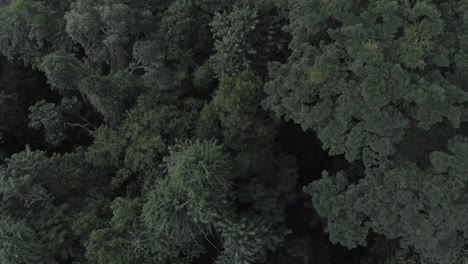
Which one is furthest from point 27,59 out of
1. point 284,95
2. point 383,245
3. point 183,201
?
point 383,245

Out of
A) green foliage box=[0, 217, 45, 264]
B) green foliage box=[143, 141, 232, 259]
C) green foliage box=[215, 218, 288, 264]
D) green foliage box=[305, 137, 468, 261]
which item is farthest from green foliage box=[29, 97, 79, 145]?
green foliage box=[305, 137, 468, 261]

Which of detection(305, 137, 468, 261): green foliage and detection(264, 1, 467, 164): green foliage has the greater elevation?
detection(264, 1, 467, 164): green foliage

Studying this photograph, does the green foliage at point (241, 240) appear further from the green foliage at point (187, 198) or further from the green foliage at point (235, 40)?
the green foliage at point (235, 40)

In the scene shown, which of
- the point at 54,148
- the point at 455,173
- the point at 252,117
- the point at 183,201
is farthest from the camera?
the point at 54,148

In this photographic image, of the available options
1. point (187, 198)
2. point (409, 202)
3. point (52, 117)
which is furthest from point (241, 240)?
point (52, 117)

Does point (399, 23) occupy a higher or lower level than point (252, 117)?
higher

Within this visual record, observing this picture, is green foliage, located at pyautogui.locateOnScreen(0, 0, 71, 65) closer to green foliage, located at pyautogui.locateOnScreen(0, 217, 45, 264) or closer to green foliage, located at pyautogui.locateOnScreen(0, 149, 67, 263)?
green foliage, located at pyautogui.locateOnScreen(0, 149, 67, 263)

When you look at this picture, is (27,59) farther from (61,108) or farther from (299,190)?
(299,190)

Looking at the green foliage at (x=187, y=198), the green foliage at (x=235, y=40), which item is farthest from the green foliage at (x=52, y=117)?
the green foliage at (x=235, y=40)
